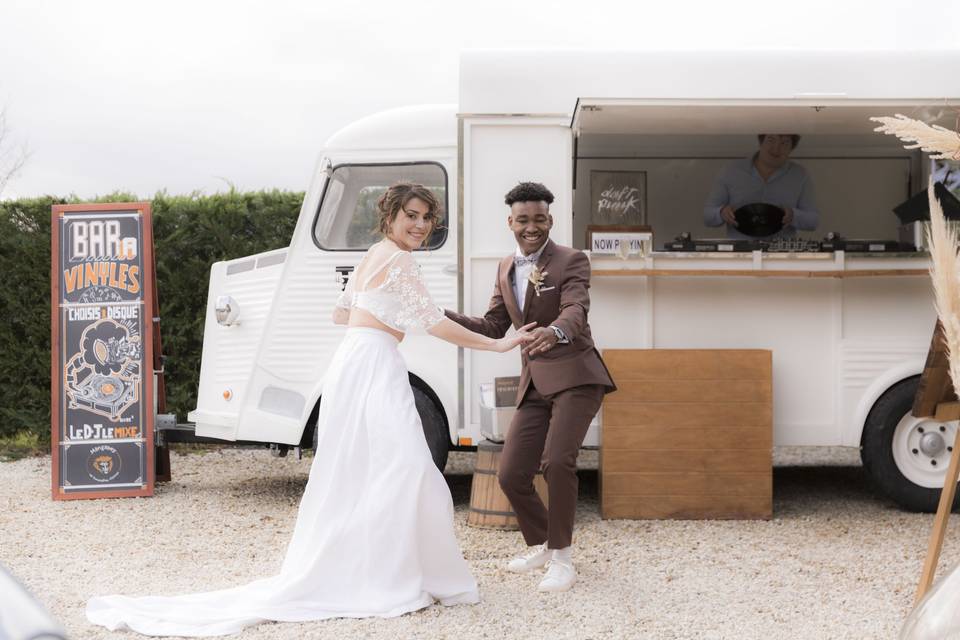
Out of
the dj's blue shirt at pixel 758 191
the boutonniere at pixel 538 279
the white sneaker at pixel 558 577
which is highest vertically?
the dj's blue shirt at pixel 758 191

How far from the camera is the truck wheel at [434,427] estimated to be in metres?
6.12

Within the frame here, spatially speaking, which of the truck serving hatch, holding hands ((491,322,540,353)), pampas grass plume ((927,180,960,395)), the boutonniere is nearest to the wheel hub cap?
the truck serving hatch

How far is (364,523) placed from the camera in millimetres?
4055

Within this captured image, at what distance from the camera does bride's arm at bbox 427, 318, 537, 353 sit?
169 inches

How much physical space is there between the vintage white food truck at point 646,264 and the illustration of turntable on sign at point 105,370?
90 cm

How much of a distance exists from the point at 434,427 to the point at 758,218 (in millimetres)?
2518

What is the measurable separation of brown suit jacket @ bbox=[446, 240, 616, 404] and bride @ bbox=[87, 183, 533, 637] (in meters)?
0.24

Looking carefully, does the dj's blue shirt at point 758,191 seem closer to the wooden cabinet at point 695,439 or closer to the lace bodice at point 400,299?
the wooden cabinet at point 695,439

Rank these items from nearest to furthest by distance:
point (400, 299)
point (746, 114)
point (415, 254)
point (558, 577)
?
point (400, 299) → point (558, 577) → point (746, 114) → point (415, 254)

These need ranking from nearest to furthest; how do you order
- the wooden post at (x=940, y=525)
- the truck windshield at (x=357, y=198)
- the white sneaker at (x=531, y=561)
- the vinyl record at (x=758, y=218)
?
the wooden post at (x=940, y=525) < the white sneaker at (x=531, y=561) < the truck windshield at (x=357, y=198) < the vinyl record at (x=758, y=218)

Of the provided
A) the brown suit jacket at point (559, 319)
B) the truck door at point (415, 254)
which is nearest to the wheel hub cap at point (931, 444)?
the brown suit jacket at point (559, 319)

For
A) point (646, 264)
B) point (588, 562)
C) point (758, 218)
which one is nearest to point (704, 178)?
point (758, 218)

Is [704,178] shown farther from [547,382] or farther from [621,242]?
[547,382]

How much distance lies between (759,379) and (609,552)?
1437mm
